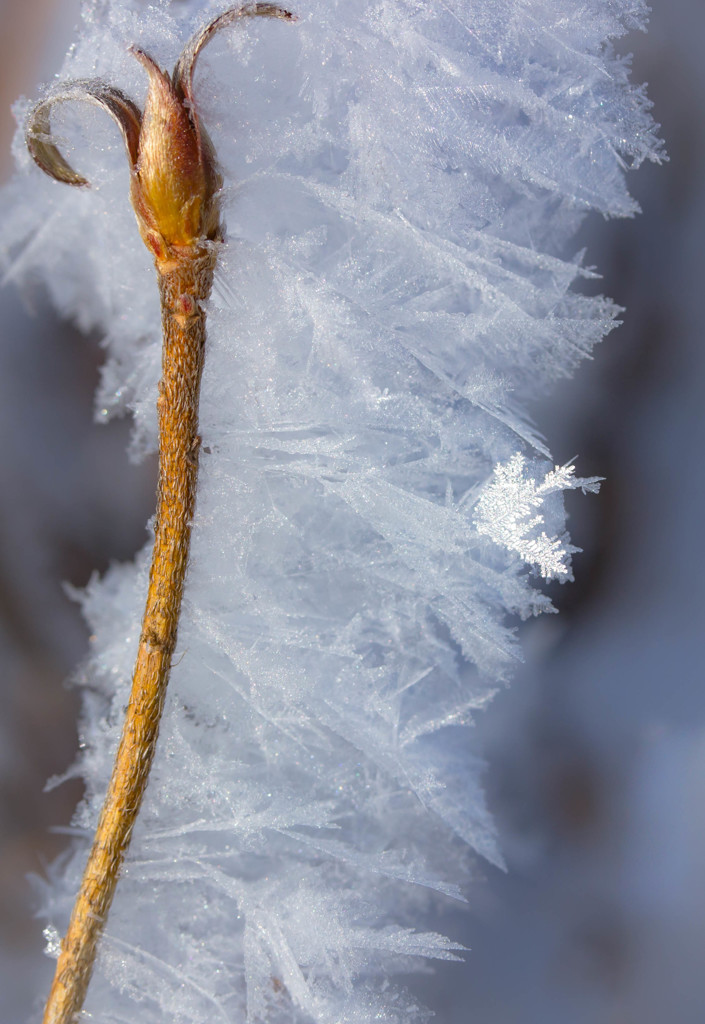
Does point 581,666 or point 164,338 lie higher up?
point 164,338

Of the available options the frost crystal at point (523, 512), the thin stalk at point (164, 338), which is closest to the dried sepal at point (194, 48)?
the thin stalk at point (164, 338)

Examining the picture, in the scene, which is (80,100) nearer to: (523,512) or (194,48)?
(194,48)

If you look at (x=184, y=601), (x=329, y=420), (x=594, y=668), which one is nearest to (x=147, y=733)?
(x=184, y=601)

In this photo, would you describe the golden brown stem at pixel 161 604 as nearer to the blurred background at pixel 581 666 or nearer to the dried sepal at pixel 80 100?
the dried sepal at pixel 80 100

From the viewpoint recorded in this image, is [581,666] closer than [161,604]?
No

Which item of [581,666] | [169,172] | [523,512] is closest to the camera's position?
[169,172]

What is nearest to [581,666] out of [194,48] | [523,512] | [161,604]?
[523,512]

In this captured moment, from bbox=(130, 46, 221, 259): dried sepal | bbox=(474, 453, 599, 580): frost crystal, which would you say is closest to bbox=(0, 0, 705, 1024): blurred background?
bbox=(474, 453, 599, 580): frost crystal
